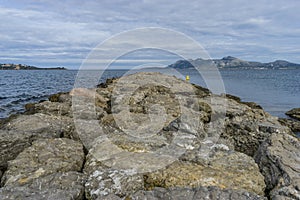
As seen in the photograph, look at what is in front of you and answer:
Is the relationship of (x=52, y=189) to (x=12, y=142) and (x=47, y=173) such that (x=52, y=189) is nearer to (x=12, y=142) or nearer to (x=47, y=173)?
(x=47, y=173)

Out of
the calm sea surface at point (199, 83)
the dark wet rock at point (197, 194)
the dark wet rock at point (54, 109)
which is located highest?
the dark wet rock at point (54, 109)

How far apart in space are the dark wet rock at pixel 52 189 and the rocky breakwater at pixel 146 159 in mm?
16

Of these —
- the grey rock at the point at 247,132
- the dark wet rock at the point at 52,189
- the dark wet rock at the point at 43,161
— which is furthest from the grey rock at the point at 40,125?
the grey rock at the point at 247,132

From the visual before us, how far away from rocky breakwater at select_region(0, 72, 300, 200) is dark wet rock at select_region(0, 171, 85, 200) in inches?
0.6

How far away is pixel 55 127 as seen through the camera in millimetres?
8383

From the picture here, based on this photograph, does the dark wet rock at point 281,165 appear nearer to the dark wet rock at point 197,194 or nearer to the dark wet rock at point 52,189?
the dark wet rock at point 197,194

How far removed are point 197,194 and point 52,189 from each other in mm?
2505

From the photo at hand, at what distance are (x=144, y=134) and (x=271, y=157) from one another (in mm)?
3226

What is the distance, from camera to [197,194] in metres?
4.59

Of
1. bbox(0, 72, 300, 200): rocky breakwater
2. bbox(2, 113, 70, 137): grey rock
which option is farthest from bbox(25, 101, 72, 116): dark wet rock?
bbox(2, 113, 70, 137): grey rock

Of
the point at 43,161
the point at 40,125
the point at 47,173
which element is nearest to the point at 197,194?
the point at 47,173

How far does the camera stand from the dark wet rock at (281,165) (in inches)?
194

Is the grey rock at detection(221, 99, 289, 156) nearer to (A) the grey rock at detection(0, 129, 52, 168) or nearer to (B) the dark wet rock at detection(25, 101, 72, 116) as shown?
(A) the grey rock at detection(0, 129, 52, 168)

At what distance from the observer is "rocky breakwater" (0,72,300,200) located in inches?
196
